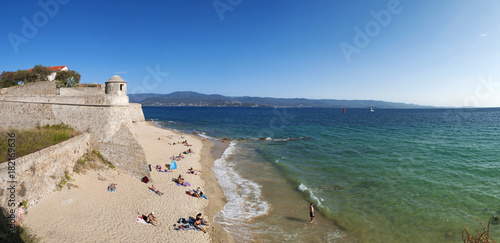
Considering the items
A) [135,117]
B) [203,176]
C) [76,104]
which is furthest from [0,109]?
[135,117]

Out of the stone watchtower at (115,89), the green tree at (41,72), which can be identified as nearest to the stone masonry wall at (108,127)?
the stone watchtower at (115,89)

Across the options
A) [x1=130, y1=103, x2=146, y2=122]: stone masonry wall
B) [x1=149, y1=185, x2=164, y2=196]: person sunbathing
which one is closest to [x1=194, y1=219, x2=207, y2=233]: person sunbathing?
[x1=149, y1=185, x2=164, y2=196]: person sunbathing

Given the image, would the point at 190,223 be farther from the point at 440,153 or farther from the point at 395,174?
the point at 440,153

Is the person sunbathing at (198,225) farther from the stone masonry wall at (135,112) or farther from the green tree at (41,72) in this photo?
the stone masonry wall at (135,112)

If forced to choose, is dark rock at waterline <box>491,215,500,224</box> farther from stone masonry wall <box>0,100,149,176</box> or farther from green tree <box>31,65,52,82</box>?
green tree <box>31,65,52,82</box>

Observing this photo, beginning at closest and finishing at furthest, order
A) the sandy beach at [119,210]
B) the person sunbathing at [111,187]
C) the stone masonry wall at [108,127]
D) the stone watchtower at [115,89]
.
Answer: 1. the sandy beach at [119,210]
2. the person sunbathing at [111,187]
3. the stone masonry wall at [108,127]
4. the stone watchtower at [115,89]

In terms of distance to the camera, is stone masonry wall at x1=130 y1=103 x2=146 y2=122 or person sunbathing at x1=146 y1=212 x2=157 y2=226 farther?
stone masonry wall at x1=130 y1=103 x2=146 y2=122
